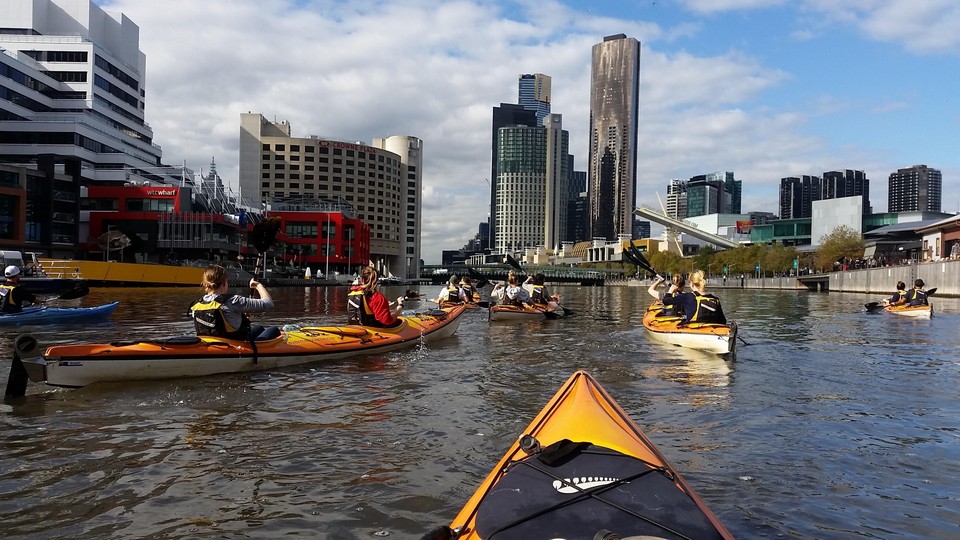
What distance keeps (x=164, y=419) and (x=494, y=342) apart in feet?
35.5

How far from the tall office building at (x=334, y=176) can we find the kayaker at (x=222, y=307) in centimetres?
12607

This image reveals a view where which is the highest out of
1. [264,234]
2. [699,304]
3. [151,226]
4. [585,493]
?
[151,226]

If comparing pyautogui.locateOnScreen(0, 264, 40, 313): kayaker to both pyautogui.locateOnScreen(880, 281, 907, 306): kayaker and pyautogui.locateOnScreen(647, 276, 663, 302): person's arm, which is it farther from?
pyautogui.locateOnScreen(880, 281, 907, 306): kayaker

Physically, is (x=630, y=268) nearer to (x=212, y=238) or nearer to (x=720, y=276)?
(x=720, y=276)

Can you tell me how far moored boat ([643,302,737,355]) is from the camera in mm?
14789

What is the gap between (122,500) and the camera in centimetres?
565

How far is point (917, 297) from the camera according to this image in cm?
2919

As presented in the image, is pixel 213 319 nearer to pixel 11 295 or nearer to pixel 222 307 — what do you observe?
pixel 222 307

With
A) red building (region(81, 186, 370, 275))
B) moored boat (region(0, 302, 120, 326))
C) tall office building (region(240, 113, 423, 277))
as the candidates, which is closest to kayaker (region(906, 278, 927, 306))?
moored boat (region(0, 302, 120, 326))

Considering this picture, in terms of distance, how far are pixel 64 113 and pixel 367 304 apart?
82.3 m

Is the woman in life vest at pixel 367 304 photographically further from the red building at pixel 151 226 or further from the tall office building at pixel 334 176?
the tall office building at pixel 334 176

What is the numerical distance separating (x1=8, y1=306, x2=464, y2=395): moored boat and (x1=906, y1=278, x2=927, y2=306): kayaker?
26406mm

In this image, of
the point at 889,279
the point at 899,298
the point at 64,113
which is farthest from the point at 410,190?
the point at 899,298

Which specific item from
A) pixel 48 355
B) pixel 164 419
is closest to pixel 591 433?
pixel 164 419
